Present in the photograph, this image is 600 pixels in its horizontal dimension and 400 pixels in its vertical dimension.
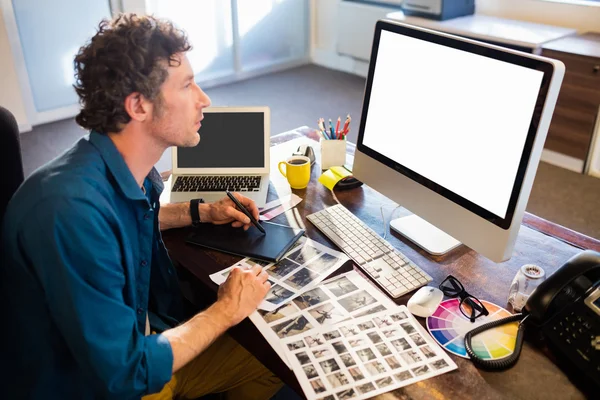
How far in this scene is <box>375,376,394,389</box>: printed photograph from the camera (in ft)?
3.16

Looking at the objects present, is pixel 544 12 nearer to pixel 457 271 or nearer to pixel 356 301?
pixel 457 271

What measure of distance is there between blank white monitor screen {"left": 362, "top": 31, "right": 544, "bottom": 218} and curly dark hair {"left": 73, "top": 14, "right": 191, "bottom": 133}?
0.54 meters

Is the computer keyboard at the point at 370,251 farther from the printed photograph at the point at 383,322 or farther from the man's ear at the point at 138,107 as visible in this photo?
the man's ear at the point at 138,107

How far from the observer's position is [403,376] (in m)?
0.98

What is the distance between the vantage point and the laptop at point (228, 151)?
166 cm

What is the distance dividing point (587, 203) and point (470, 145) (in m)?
2.28

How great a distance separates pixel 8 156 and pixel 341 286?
2.88 ft

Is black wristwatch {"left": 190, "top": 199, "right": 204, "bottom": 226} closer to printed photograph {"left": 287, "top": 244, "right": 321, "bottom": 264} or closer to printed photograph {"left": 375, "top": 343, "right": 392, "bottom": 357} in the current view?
printed photograph {"left": 287, "top": 244, "right": 321, "bottom": 264}

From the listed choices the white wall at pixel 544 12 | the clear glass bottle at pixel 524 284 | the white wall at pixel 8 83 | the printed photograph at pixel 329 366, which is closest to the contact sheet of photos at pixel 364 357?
the printed photograph at pixel 329 366

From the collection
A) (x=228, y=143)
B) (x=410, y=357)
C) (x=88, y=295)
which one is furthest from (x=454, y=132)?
(x=88, y=295)

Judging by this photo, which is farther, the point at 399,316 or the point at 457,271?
the point at 457,271

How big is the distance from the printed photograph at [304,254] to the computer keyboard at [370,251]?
66 mm

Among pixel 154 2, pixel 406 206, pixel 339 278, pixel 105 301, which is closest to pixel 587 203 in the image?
pixel 406 206

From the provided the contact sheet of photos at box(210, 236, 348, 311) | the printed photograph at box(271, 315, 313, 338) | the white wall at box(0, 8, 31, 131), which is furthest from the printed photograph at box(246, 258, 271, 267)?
the white wall at box(0, 8, 31, 131)
